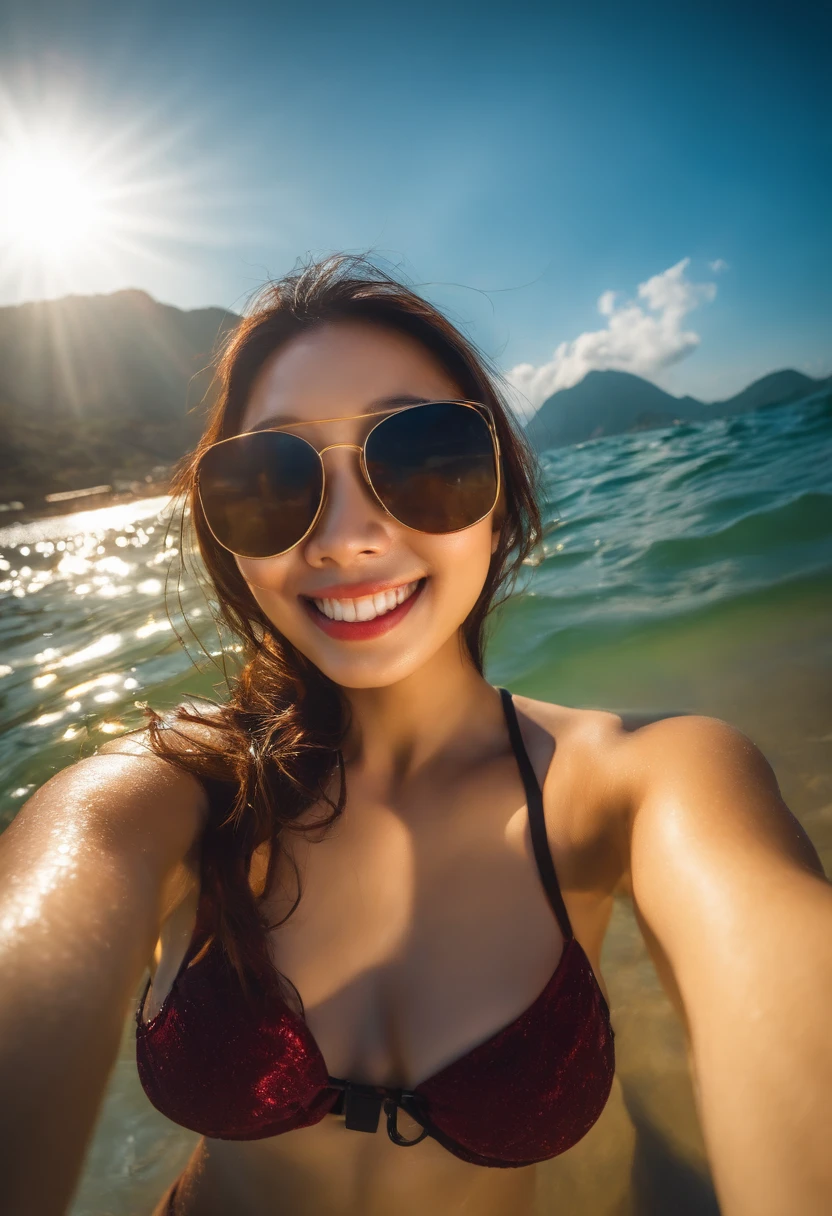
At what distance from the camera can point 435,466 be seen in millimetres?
1501

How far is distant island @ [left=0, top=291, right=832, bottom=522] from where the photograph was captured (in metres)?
37.8

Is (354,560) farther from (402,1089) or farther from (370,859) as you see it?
(402,1089)

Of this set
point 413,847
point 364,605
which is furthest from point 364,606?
point 413,847

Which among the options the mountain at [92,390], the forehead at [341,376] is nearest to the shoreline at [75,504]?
the mountain at [92,390]

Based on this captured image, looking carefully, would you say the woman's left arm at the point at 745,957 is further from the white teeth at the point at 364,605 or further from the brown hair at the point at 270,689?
the brown hair at the point at 270,689

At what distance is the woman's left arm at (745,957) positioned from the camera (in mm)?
775

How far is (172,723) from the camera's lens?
5.76 ft

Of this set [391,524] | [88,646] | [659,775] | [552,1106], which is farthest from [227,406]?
[88,646]

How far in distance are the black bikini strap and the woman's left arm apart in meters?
0.28

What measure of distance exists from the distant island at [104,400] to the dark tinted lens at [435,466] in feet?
102

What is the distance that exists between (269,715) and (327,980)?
763mm

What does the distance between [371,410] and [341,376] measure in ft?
0.42

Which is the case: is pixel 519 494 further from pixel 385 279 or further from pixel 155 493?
pixel 155 493

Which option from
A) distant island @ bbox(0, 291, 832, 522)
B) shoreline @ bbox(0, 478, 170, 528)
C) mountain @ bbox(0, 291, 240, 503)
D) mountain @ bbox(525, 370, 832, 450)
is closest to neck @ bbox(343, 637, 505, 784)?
mountain @ bbox(525, 370, 832, 450)
